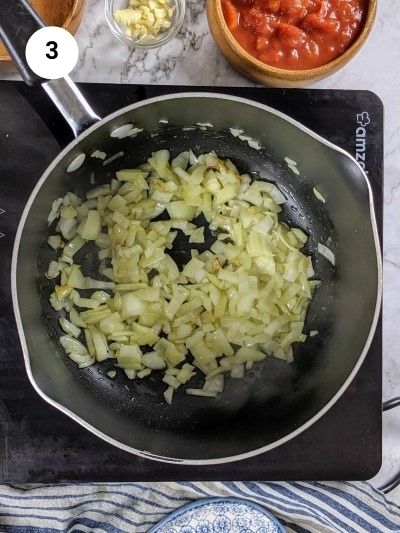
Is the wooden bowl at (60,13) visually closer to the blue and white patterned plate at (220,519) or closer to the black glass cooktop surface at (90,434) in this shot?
the black glass cooktop surface at (90,434)

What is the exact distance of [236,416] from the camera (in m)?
1.29

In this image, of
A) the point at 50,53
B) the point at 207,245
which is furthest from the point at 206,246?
the point at 50,53

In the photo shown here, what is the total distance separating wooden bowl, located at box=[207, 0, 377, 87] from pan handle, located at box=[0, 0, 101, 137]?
25 cm

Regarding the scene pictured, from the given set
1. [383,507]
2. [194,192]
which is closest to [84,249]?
[194,192]

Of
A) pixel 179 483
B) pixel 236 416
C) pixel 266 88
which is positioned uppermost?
pixel 266 88

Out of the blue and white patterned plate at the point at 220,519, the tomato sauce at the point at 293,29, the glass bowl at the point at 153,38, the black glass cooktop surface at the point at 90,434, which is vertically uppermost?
the tomato sauce at the point at 293,29

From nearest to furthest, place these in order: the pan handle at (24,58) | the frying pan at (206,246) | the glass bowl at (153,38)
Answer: the pan handle at (24,58) → the frying pan at (206,246) → the glass bowl at (153,38)

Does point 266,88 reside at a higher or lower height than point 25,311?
higher

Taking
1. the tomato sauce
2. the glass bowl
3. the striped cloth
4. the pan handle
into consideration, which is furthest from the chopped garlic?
the striped cloth

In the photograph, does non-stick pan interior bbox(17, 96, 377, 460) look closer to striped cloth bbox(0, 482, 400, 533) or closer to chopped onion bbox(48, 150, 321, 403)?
chopped onion bbox(48, 150, 321, 403)

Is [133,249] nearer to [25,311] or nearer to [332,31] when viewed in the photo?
[25,311]

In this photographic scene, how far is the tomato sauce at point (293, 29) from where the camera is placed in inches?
45.8

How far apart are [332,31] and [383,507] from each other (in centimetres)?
82

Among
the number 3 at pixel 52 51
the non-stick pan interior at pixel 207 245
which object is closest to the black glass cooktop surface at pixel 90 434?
the non-stick pan interior at pixel 207 245
